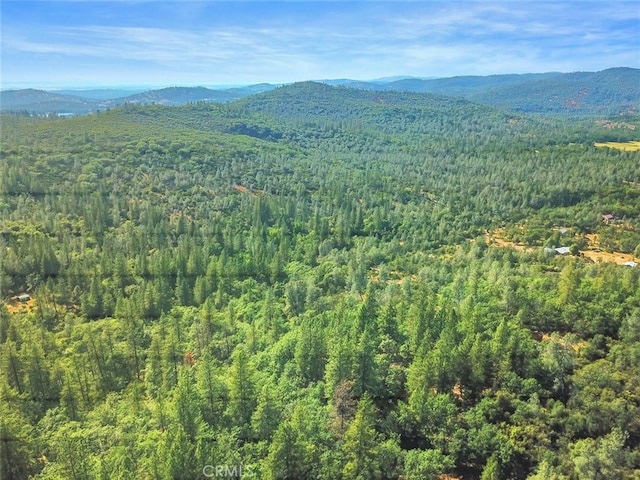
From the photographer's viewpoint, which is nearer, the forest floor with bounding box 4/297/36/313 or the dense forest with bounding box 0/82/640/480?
the dense forest with bounding box 0/82/640/480

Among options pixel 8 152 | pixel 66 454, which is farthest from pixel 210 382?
pixel 8 152

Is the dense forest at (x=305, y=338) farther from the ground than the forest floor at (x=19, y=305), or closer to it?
farther from the ground

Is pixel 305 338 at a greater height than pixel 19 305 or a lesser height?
greater

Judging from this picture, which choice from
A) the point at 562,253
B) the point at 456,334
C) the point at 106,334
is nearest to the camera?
the point at 456,334

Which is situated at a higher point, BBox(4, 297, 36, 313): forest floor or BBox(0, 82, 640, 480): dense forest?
BBox(0, 82, 640, 480): dense forest

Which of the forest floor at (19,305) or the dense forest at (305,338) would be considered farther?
the forest floor at (19,305)

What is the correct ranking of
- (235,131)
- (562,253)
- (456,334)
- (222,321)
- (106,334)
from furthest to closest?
(235,131) → (562,253) → (222,321) → (106,334) → (456,334)

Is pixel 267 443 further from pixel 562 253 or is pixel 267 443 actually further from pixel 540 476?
pixel 562 253

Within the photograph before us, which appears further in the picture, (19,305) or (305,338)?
(19,305)
